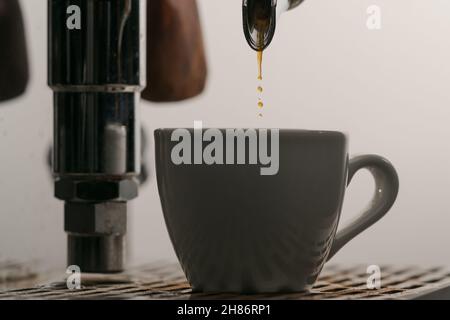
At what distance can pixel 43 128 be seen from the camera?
0.43 meters

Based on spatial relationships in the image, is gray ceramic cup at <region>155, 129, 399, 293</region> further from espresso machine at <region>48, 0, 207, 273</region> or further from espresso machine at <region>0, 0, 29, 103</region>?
espresso machine at <region>0, 0, 29, 103</region>

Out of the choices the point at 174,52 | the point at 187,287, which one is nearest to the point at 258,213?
the point at 187,287

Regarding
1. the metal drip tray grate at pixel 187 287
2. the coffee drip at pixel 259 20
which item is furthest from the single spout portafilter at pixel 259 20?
the metal drip tray grate at pixel 187 287

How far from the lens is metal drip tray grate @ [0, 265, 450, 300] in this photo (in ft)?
1.09

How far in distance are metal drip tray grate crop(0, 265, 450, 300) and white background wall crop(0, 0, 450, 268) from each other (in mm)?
64

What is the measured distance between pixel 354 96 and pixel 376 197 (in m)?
0.16

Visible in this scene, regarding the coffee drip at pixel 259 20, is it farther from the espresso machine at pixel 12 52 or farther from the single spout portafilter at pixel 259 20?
the espresso machine at pixel 12 52

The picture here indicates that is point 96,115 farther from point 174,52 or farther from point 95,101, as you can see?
point 174,52

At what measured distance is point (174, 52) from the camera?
1.59 feet

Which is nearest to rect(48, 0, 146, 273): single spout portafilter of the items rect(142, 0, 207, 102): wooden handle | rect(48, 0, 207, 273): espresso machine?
rect(48, 0, 207, 273): espresso machine

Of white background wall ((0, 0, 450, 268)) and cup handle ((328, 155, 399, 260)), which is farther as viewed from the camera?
white background wall ((0, 0, 450, 268))

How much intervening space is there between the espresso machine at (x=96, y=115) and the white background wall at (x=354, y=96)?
0.28 ft

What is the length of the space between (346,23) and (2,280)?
10.5 inches
